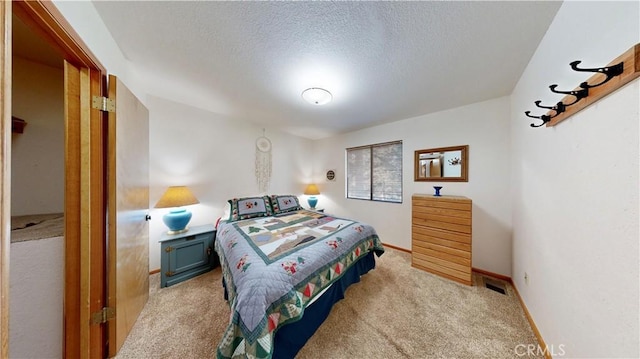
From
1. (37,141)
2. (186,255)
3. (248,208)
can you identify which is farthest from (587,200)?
(37,141)

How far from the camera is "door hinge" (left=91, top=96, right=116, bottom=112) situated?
121 centimetres

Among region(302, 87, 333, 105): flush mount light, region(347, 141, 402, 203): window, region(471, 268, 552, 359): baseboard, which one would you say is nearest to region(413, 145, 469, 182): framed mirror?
region(347, 141, 402, 203): window

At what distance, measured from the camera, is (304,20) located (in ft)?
4.09

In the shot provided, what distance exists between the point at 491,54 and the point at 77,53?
9.82 feet

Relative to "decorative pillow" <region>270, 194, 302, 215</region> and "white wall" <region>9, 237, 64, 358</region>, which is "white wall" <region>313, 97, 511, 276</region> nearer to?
"decorative pillow" <region>270, 194, 302, 215</region>

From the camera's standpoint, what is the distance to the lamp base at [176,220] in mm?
2260

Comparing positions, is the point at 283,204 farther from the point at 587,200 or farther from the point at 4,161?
the point at 587,200

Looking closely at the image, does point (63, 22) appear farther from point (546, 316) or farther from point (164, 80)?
point (546, 316)

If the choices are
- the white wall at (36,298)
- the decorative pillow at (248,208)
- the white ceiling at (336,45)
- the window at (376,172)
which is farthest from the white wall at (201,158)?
the window at (376,172)

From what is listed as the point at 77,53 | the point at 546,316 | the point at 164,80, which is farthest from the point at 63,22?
the point at 546,316

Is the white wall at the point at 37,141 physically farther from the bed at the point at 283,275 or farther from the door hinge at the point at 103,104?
the bed at the point at 283,275

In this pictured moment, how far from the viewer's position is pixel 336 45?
57.5 inches

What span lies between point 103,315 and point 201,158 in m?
2.04

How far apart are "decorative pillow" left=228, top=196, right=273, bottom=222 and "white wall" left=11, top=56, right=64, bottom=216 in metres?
1.53
